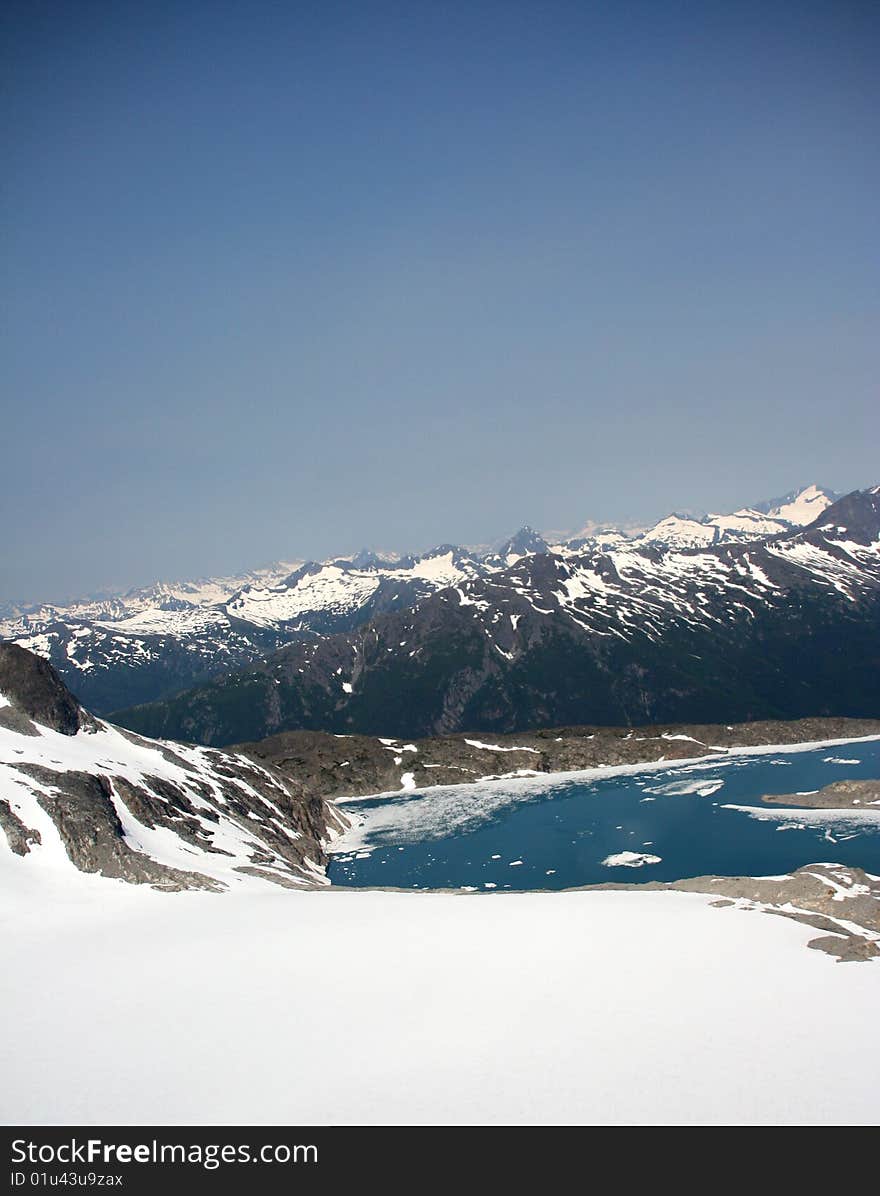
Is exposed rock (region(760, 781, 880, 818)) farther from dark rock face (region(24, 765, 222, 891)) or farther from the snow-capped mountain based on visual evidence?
dark rock face (region(24, 765, 222, 891))

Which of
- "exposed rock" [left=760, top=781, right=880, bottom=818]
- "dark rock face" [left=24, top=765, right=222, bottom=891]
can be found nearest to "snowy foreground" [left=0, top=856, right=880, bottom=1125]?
"dark rock face" [left=24, top=765, right=222, bottom=891]

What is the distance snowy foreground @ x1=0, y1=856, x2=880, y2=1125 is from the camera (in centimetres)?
2086

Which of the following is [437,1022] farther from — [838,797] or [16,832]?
[838,797]

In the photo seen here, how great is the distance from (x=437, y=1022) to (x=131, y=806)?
211 ft

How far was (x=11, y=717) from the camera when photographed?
9081 cm

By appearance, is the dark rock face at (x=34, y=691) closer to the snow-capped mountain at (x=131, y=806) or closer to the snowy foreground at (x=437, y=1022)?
the snow-capped mountain at (x=131, y=806)

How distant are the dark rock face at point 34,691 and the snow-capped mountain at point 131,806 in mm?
157

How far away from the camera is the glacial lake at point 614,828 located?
103 m

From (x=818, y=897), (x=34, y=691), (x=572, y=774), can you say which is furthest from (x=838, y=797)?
(x=34, y=691)

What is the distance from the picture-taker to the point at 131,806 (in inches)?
3118

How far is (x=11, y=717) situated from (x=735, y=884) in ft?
299

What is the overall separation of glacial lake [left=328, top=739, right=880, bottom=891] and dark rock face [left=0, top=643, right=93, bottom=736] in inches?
1955

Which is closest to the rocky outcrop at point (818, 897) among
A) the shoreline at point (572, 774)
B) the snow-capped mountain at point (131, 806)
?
the snow-capped mountain at point (131, 806)
